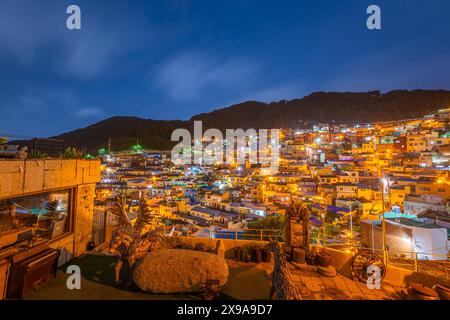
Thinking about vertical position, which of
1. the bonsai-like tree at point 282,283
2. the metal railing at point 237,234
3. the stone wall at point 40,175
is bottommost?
the metal railing at point 237,234

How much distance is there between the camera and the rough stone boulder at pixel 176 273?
505 centimetres

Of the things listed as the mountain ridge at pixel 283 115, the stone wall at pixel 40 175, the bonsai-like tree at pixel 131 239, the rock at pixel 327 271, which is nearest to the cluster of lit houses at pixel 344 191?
the stone wall at pixel 40 175

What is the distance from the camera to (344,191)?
36.9 meters

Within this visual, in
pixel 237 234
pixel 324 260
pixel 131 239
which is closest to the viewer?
pixel 131 239

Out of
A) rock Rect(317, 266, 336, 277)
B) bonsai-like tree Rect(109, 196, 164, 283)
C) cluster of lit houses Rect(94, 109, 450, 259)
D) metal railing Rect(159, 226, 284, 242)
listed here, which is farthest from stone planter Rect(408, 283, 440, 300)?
bonsai-like tree Rect(109, 196, 164, 283)

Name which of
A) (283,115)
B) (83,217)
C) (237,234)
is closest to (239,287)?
(237,234)

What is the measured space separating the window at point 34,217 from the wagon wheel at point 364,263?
960 cm

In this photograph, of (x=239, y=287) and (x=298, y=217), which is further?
(x=298, y=217)

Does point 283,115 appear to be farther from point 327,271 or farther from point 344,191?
point 327,271

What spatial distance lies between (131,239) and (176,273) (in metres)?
1.93

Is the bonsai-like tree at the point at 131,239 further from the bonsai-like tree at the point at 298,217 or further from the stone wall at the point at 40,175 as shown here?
the bonsai-like tree at the point at 298,217
